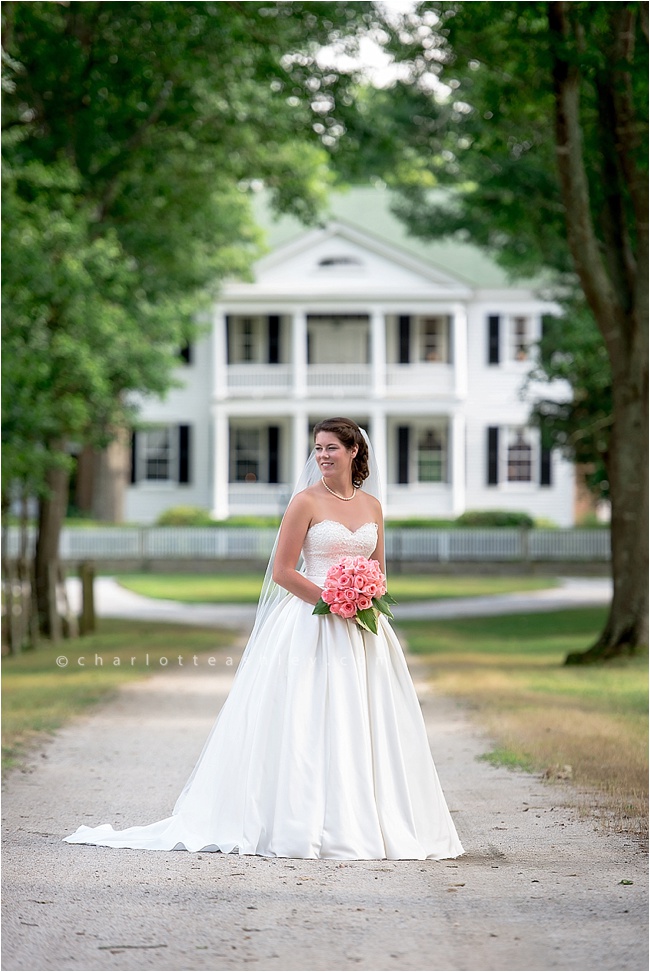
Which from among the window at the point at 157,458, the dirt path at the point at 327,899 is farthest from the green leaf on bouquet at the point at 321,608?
the window at the point at 157,458

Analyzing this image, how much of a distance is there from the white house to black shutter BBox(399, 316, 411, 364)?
0.15ft

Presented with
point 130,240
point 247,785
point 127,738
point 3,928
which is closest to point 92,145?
point 130,240

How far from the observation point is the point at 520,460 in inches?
1731

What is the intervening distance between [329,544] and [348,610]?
0.42 metres

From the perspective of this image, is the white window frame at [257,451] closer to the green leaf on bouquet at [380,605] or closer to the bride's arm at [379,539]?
the bride's arm at [379,539]

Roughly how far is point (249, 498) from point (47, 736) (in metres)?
32.0

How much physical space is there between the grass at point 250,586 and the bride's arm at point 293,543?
22.4 metres

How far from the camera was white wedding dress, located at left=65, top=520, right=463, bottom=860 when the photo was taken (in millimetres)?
6762

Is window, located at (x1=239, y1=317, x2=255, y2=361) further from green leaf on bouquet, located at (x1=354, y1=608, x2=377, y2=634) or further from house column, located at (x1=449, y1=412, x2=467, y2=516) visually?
green leaf on bouquet, located at (x1=354, y1=608, x2=377, y2=634)

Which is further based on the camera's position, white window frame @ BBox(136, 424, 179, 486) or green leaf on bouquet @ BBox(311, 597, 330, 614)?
white window frame @ BBox(136, 424, 179, 486)

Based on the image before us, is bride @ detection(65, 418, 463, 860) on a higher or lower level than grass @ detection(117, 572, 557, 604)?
higher

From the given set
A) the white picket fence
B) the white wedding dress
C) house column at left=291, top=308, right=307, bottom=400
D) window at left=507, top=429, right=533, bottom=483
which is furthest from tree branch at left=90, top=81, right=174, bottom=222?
window at left=507, top=429, right=533, bottom=483

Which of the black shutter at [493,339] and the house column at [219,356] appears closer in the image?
the house column at [219,356]

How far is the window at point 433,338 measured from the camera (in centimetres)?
4447
